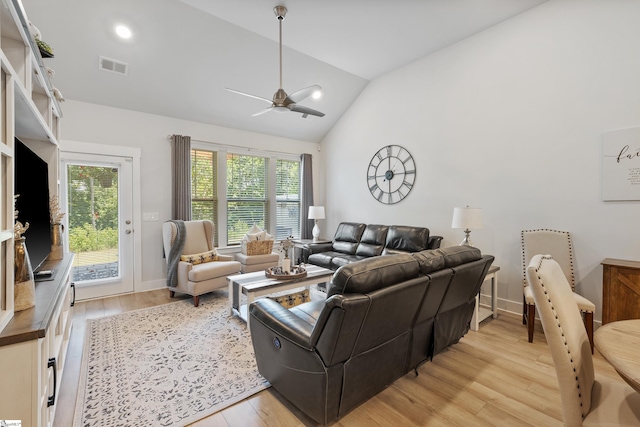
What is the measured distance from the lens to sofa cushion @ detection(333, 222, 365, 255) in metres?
5.19

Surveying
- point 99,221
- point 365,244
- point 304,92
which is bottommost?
point 365,244

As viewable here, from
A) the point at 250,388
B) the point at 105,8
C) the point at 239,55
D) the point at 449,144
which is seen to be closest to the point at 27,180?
the point at 250,388

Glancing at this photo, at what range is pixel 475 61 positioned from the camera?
155 inches

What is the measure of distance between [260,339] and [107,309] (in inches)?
113

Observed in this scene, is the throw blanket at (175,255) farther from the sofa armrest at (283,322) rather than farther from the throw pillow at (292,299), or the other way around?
the sofa armrest at (283,322)

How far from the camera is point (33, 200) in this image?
2062 millimetres

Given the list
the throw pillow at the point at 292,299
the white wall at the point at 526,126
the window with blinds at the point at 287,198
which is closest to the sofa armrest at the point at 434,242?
the white wall at the point at 526,126

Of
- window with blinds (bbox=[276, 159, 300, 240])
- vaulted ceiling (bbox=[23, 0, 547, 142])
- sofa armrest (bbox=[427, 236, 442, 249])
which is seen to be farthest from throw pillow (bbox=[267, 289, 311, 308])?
vaulted ceiling (bbox=[23, 0, 547, 142])

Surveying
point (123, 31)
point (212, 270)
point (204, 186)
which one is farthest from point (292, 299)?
point (123, 31)

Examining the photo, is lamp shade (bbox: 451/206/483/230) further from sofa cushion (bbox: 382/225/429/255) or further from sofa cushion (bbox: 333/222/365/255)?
sofa cushion (bbox: 333/222/365/255)

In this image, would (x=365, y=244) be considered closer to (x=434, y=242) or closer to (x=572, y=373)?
(x=434, y=242)

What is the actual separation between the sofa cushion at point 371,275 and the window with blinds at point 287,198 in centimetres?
454

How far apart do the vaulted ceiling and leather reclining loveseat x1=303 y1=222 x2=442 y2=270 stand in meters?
2.69

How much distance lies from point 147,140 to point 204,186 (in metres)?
1.12
